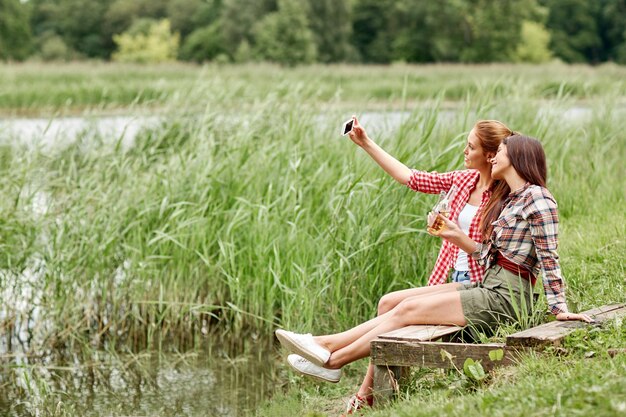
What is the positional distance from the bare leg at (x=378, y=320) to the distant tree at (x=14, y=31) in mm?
47918

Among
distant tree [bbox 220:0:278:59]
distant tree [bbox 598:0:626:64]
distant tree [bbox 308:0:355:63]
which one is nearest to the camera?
distant tree [bbox 220:0:278:59]

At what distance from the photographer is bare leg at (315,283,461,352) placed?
390 cm

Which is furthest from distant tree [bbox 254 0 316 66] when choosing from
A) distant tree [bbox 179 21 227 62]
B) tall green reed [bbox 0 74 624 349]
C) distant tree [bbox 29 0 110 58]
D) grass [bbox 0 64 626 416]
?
tall green reed [bbox 0 74 624 349]

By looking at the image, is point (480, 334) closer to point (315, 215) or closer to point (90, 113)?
point (315, 215)

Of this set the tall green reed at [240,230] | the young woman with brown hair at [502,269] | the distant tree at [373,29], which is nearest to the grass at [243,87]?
the tall green reed at [240,230]

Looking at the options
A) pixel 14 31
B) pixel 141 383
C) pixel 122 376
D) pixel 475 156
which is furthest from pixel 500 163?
pixel 14 31

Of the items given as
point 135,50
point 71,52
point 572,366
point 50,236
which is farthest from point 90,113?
point 71,52

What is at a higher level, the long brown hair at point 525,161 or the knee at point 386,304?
the long brown hair at point 525,161

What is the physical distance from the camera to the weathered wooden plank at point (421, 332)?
363 cm

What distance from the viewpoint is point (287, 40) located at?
4378 cm

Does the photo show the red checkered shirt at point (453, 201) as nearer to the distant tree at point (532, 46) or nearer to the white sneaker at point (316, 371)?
the white sneaker at point (316, 371)

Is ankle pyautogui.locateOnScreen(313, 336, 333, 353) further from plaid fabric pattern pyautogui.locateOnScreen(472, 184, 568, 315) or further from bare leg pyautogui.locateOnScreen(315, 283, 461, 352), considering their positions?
plaid fabric pattern pyautogui.locateOnScreen(472, 184, 568, 315)

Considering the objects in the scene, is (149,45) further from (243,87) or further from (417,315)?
(417,315)

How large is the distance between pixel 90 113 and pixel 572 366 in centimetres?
556
